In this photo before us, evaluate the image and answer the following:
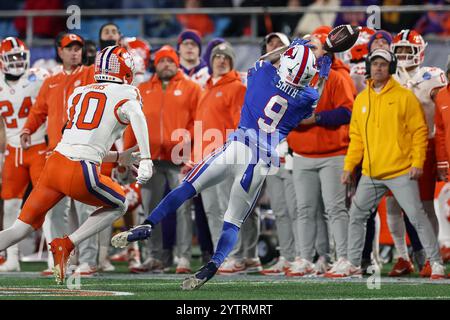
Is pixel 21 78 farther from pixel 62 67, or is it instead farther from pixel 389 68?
pixel 389 68

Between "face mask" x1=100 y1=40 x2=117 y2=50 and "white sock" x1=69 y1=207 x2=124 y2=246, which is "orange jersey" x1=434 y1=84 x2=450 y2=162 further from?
"face mask" x1=100 y1=40 x2=117 y2=50

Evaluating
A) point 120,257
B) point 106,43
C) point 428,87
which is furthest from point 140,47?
point 428,87

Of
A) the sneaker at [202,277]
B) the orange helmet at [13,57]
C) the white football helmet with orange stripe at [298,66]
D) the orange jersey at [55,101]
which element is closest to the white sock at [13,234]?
the sneaker at [202,277]

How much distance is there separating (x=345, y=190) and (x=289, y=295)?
222cm

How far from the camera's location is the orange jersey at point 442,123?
9.34 m

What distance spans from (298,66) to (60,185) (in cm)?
199

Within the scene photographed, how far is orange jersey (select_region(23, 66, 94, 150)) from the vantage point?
33.1 ft

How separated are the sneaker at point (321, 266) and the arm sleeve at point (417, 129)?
1.32m

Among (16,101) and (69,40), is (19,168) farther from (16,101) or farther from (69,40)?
(69,40)

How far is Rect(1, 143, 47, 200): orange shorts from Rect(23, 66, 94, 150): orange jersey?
0.34m

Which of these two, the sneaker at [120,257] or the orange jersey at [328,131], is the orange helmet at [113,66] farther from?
the sneaker at [120,257]

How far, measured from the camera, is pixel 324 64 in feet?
30.3

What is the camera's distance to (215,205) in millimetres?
10484
